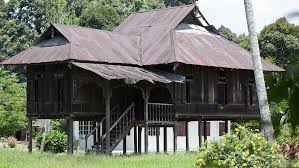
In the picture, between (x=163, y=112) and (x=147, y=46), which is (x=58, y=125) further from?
(x=163, y=112)

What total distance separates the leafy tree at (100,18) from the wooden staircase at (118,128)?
75.0 feet

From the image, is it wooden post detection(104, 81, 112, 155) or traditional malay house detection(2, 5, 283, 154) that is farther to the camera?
traditional malay house detection(2, 5, 283, 154)

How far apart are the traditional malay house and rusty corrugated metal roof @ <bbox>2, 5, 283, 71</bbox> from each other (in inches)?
1.9

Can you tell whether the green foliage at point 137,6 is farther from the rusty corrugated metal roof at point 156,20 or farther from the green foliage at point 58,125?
the rusty corrugated metal roof at point 156,20

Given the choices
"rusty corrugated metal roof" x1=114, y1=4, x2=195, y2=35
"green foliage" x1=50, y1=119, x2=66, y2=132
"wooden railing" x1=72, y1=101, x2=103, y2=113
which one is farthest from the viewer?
"green foliage" x1=50, y1=119, x2=66, y2=132

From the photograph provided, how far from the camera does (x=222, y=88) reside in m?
26.9

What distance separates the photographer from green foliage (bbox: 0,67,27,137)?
35.8 m

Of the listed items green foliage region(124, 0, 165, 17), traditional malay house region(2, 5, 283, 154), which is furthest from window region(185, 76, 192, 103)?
green foliage region(124, 0, 165, 17)

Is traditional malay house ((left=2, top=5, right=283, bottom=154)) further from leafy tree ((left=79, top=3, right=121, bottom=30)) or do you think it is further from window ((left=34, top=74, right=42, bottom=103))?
leafy tree ((left=79, top=3, right=121, bottom=30))

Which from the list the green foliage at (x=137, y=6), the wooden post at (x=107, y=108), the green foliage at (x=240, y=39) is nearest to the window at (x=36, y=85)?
the wooden post at (x=107, y=108)

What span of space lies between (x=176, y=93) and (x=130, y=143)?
11476 millimetres

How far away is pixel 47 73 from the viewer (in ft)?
80.2

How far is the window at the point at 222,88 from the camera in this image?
26.7 metres

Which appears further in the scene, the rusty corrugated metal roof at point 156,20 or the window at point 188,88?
the rusty corrugated metal roof at point 156,20
